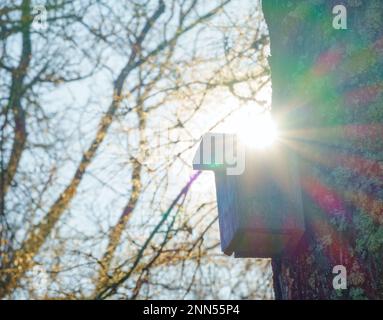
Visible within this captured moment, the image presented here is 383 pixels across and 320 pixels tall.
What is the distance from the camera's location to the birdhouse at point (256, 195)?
167 centimetres

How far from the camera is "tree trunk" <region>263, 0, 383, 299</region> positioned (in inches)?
50.5

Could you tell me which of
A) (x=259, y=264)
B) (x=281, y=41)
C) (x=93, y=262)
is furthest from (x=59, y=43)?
(x=281, y=41)

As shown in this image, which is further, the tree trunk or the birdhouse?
the birdhouse

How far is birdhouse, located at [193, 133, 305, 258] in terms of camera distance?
167 cm

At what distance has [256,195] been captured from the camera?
172cm

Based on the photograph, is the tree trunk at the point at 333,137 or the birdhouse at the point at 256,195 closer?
the tree trunk at the point at 333,137

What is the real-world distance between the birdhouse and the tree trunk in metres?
0.04

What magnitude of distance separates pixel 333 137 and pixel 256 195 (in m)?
0.34

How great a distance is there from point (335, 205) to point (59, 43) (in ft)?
14.7

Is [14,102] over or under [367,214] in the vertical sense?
over

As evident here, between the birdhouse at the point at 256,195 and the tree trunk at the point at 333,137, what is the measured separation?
4 cm

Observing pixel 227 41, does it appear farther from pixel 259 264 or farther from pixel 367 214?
pixel 367 214

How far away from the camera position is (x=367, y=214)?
1273mm
